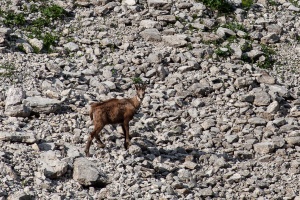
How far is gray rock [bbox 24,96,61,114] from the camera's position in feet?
64.2

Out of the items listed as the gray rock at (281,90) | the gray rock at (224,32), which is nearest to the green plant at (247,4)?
the gray rock at (224,32)

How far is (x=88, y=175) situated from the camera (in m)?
16.8

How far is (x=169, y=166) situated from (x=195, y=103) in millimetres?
3853

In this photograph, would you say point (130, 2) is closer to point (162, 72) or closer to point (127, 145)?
point (162, 72)

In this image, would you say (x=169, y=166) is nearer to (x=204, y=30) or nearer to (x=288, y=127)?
(x=288, y=127)

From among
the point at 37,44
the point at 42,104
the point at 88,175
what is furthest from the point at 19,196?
the point at 37,44

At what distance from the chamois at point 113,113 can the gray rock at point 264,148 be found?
3.64m

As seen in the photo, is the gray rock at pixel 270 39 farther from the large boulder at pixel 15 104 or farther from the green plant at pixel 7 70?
the large boulder at pixel 15 104

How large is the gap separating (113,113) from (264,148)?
4.56 meters

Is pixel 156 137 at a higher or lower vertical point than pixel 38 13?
lower

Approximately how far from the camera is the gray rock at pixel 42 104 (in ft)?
64.2

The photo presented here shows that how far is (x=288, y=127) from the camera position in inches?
822

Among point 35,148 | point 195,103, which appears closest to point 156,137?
point 195,103

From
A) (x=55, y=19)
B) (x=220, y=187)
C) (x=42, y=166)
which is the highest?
(x=55, y=19)
